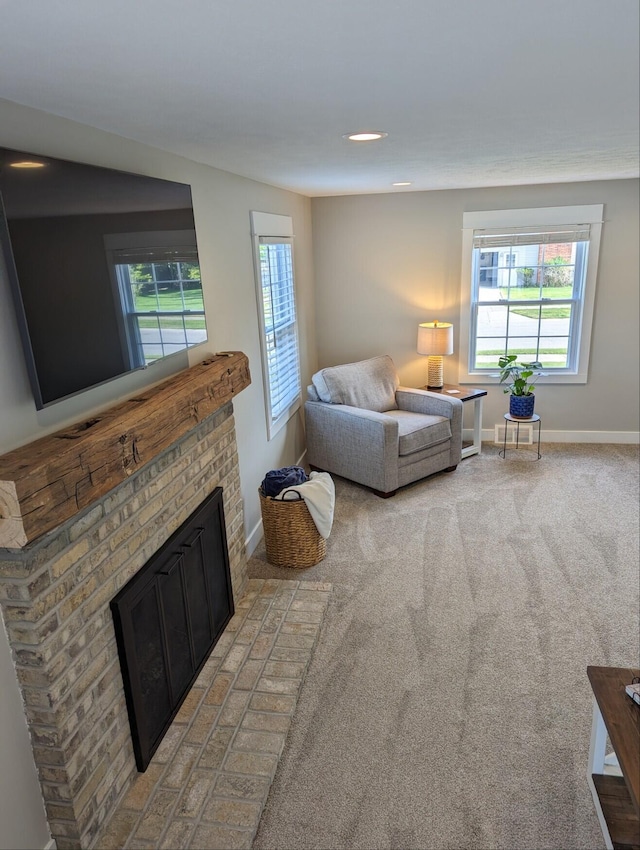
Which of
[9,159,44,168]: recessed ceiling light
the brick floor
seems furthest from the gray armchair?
[9,159,44,168]: recessed ceiling light

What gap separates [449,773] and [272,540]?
5.40 feet

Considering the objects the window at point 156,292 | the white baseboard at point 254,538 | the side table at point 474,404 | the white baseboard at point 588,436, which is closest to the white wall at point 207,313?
the white baseboard at point 254,538

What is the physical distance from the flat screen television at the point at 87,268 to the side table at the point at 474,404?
3.12 meters

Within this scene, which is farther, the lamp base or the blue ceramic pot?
the lamp base

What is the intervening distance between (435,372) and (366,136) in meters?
3.11

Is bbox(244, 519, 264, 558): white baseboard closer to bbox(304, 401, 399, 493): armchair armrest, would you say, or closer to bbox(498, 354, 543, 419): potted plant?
bbox(304, 401, 399, 493): armchair armrest

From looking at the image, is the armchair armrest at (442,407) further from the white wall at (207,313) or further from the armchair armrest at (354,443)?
the white wall at (207,313)

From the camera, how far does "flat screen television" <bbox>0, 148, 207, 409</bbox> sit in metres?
1.45

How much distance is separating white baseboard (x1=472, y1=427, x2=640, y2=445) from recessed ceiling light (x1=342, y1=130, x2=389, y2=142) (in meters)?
3.59

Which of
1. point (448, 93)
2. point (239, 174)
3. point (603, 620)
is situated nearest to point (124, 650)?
point (448, 93)

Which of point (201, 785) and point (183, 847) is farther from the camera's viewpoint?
Answer: point (201, 785)

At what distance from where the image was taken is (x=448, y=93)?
1.54 m

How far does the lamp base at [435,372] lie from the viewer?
504cm

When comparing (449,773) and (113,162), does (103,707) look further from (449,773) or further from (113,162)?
(113,162)
